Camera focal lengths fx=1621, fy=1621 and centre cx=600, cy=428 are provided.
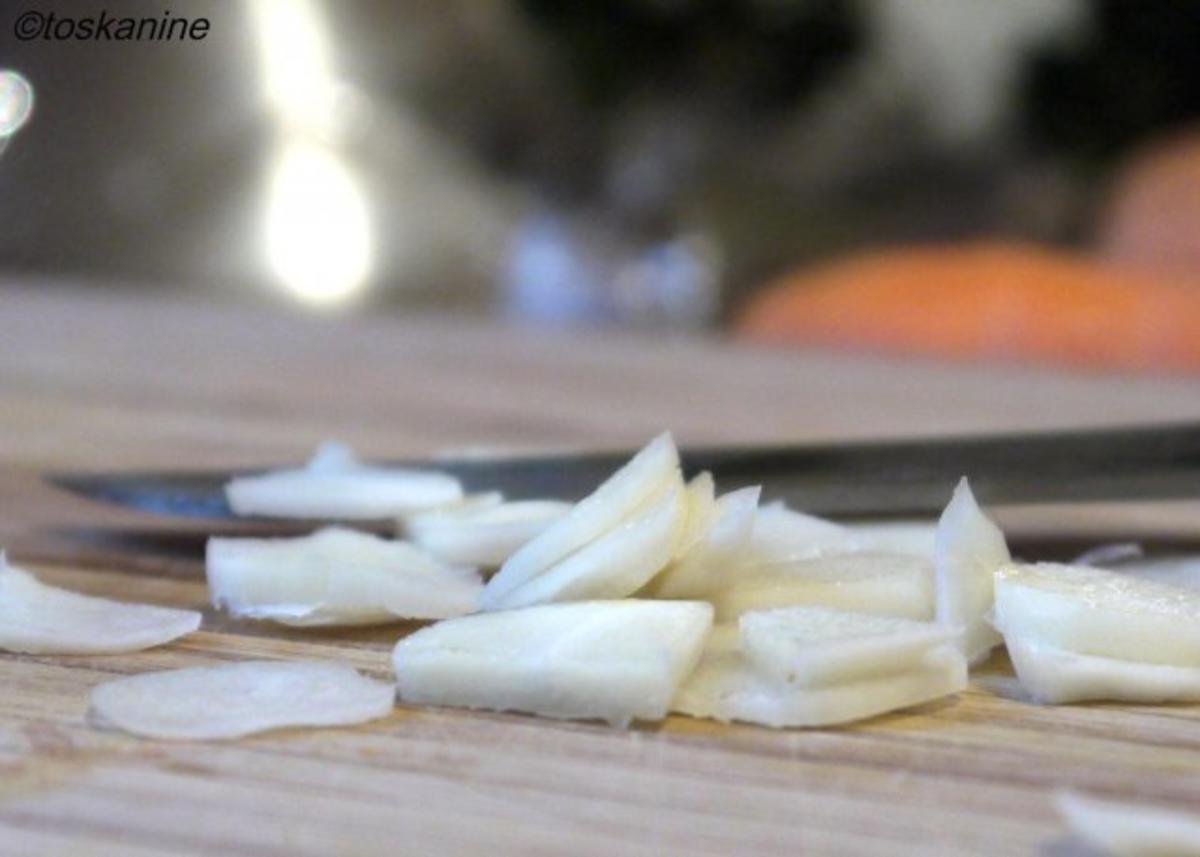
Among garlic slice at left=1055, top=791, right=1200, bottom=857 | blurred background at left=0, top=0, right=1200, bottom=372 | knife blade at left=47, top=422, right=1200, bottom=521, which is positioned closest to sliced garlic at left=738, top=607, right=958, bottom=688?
garlic slice at left=1055, top=791, right=1200, bottom=857

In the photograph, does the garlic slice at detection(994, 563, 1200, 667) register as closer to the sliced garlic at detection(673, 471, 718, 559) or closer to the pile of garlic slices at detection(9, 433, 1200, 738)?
the pile of garlic slices at detection(9, 433, 1200, 738)

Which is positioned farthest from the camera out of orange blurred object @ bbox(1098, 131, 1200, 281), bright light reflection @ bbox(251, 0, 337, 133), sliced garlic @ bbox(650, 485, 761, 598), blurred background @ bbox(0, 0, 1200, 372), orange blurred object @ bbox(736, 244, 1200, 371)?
orange blurred object @ bbox(1098, 131, 1200, 281)

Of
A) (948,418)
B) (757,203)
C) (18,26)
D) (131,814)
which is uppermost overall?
(757,203)

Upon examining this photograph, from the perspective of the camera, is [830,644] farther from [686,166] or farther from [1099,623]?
[686,166]

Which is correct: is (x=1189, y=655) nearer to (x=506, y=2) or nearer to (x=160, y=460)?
(x=160, y=460)

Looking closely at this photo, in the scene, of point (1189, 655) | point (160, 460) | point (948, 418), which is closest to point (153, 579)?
point (160, 460)

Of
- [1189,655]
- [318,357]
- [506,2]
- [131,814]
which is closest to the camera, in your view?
[131,814]

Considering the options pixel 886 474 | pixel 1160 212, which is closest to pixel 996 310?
pixel 1160 212

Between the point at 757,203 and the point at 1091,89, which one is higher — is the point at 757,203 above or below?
below

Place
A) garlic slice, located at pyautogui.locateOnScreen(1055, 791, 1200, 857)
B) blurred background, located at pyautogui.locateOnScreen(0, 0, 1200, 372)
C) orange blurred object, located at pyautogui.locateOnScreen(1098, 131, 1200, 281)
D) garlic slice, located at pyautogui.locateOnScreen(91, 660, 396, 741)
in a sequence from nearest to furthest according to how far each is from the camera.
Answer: garlic slice, located at pyautogui.locateOnScreen(1055, 791, 1200, 857) → garlic slice, located at pyautogui.locateOnScreen(91, 660, 396, 741) → blurred background, located at pyautogui.locateOnScreen(0, 0, 1200, 372) → orange blurred object, located at pyautogui.locateOnScreen(1098, 131, 1200, 281)
